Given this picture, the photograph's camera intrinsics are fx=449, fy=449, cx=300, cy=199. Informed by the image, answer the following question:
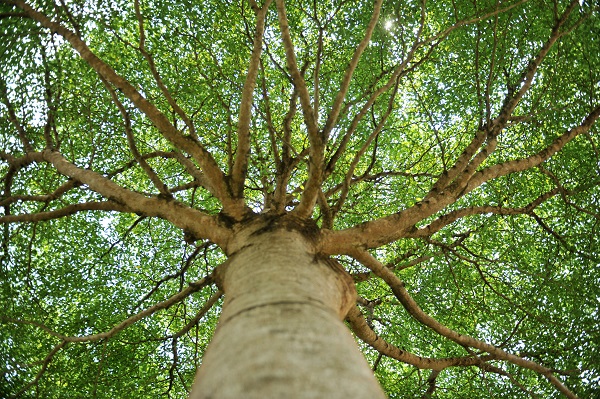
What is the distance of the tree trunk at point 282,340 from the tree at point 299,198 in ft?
0.03

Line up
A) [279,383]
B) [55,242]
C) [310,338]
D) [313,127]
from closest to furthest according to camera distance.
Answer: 1. [279,383]
2. [310,338]
3. [313,127]
4. [55,242]

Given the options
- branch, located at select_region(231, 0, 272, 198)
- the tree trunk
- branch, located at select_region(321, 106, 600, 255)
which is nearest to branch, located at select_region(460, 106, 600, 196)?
branch, located at select_region(321, 106, 600, 255)

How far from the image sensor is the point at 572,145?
5570mm

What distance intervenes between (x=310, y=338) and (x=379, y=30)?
12.9 ft

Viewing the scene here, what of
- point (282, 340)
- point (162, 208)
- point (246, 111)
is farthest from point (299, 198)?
point (282, 340)

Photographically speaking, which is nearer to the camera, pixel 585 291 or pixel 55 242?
pixel 585 291

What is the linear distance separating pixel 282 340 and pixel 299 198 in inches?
180

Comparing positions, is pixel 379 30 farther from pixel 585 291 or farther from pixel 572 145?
pixel 585 291

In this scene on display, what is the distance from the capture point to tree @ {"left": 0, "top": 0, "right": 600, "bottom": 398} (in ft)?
8.29

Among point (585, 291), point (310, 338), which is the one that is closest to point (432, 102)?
point (585, 291)

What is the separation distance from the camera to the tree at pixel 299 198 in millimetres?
2527

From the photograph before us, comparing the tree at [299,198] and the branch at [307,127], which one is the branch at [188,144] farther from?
the branch at [307,127]

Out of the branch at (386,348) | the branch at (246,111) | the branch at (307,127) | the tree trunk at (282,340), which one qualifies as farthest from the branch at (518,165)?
the tree trunk at (282,340)

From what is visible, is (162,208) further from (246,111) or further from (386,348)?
(386,348)
